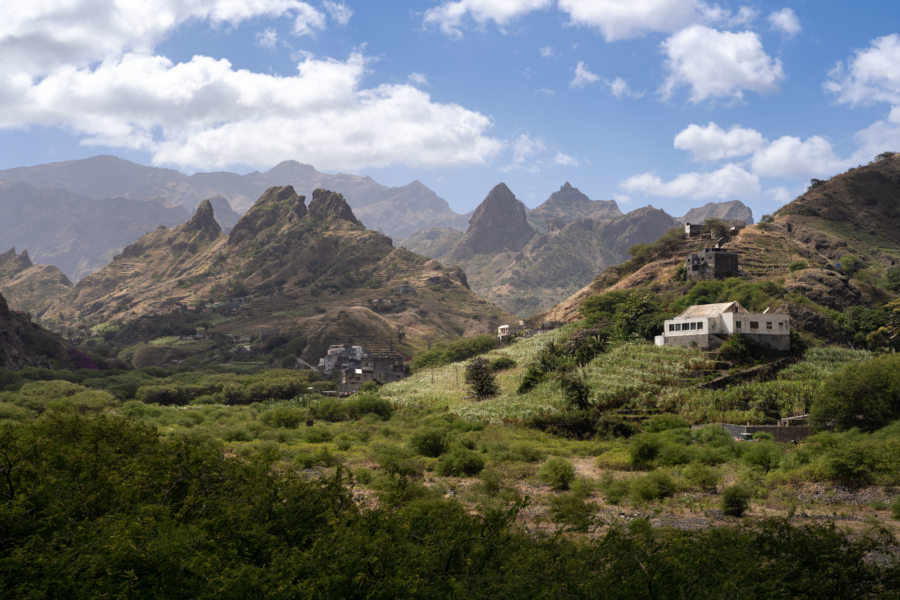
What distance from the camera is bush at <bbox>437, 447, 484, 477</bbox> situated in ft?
134

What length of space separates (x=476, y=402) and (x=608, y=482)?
119 ft

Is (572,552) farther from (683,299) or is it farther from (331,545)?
(683,299)

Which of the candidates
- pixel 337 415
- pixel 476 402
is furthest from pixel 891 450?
pixel 337 415

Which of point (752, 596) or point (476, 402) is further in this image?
point (476, 402)

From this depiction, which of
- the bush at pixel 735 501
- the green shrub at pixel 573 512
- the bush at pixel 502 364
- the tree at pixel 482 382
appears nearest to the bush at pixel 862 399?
the bush at pixel 735 501

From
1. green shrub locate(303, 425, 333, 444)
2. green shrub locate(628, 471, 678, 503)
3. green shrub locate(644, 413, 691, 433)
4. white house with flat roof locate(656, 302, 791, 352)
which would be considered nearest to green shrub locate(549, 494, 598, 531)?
Result: green shrub locate(628, 471, 678, 503)

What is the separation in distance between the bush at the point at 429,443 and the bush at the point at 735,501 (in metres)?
22.1

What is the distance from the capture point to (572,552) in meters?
18.5

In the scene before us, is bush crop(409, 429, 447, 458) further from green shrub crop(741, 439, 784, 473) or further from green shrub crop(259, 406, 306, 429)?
green shrub crop(259, 406, 306, 429)

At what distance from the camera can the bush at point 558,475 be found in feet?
121

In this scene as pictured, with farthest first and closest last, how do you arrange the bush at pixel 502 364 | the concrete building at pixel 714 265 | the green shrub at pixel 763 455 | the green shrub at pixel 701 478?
the concrete building at pixel 714 265
the bush at pixel 502 364
the green shrub at pixel 763 455
the green shrub at pixel 701 478

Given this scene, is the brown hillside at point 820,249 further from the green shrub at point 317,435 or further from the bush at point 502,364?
the green shrub at point 317,435

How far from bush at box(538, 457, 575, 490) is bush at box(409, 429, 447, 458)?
12197 millimetres

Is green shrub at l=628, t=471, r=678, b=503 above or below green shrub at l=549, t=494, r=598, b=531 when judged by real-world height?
below
